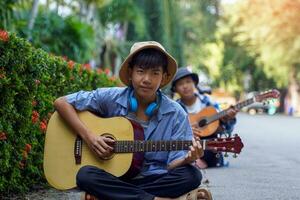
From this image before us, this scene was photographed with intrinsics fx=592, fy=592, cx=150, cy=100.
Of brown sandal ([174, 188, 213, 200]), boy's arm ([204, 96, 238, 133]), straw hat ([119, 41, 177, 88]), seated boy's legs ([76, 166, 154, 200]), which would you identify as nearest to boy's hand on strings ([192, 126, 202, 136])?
boy's arm ([204, 96, 238, 133])

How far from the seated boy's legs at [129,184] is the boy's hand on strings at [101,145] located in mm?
171

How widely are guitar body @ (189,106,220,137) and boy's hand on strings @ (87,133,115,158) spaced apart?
3764 mm

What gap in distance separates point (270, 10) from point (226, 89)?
2537 cm

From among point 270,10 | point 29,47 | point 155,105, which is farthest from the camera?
point 270,10

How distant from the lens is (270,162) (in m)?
8.89

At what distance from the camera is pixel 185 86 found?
304 inches

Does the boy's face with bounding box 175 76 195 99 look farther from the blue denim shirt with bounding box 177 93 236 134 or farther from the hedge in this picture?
the hedge

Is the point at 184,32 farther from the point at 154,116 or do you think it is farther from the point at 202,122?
the point at 154,116

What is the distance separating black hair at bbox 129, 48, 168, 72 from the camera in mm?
4094

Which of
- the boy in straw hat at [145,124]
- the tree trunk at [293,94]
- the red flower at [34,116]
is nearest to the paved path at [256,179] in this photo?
the red flower at [34,116]

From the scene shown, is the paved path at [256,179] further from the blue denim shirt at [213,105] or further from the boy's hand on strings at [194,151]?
the boy's hand on strings at [194,151]

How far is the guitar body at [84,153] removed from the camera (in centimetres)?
403

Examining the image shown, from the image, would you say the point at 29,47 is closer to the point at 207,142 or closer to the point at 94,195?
the point at 94,195

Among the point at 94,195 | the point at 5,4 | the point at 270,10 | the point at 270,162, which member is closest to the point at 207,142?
the point at 94,195
